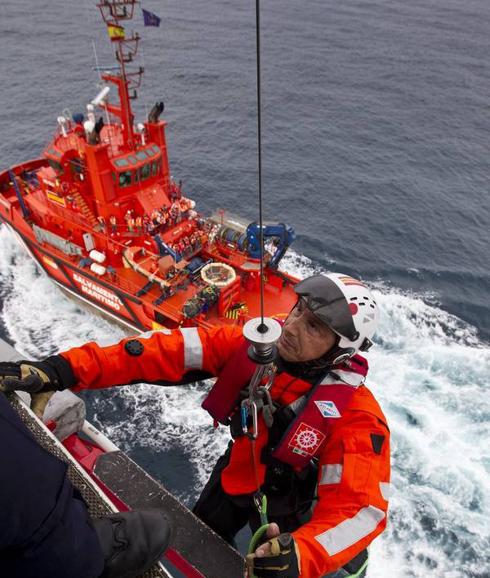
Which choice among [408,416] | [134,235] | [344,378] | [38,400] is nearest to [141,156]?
[134,235]

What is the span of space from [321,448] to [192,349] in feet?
4.50

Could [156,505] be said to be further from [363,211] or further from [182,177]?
[182,177]

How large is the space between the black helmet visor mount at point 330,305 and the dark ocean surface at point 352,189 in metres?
8.25

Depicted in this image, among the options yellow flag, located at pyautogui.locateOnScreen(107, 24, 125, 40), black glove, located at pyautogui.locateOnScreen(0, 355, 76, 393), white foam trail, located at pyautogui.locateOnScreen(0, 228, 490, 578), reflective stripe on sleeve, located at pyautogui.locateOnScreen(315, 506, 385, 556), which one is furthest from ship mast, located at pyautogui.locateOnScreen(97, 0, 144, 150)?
reflective stripe on sleeve, located at pyautogui.locateOnScreen(315, 506, 385, 556)

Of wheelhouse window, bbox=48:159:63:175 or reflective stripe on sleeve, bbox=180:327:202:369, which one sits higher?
reflective stripe on sleeve, bbox=180:327:202:369

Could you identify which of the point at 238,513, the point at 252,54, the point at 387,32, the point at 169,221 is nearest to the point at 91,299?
the point at 169,221

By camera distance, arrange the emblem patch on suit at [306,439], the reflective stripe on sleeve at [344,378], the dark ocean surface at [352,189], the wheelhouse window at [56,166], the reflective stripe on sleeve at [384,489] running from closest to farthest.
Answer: the reflective stripe on sleeve at [384,489] < the emblem patch on suit at [306,439] < the reflective stripe on sleeve at [344,378] < the dark ocean surface at [352,189] < the wheelhouse window at [56,166]

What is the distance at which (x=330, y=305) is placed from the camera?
328cm

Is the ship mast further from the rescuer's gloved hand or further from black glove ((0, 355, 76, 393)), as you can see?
the rescuer's gloved hand

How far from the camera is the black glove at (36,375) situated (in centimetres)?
308

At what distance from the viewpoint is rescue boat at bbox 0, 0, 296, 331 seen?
44.0 feet

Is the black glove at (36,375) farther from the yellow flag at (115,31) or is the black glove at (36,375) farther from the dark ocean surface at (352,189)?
the yellow flag at (115,31)

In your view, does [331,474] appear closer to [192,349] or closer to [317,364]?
[317,364]

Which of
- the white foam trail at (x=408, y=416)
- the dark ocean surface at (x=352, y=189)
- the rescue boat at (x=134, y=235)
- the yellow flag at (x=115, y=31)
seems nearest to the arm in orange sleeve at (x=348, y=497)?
the white foam trail at (x=408, y=416)
